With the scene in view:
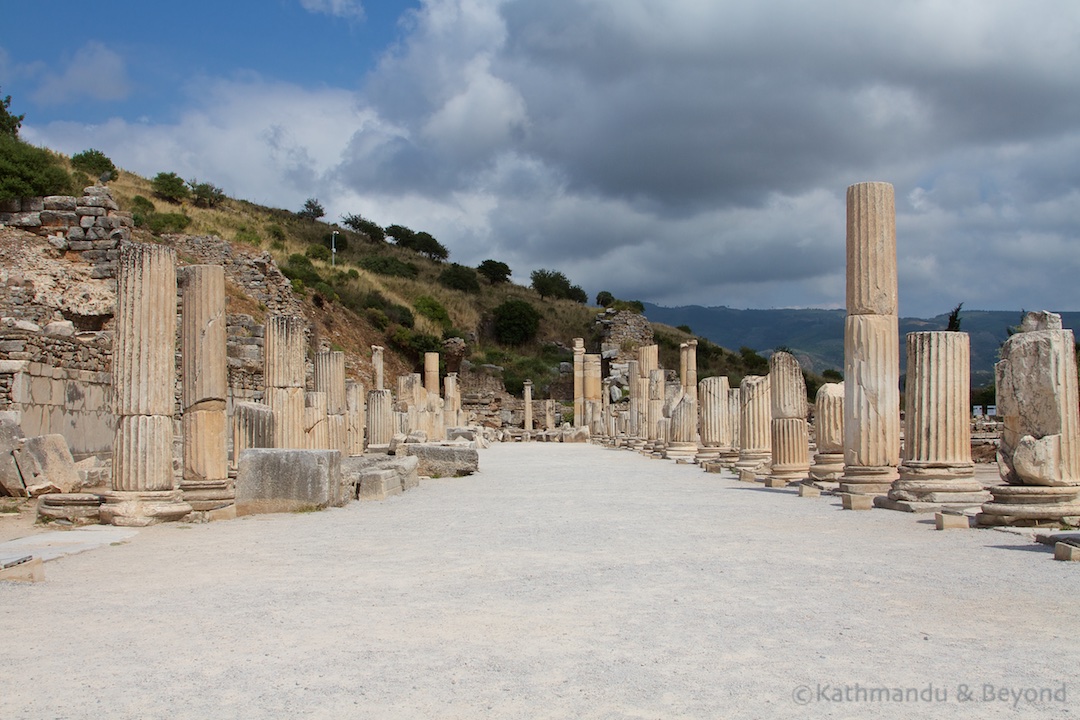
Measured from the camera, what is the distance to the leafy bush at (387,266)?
7369 cm

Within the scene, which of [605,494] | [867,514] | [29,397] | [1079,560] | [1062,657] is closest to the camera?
[1062,657]

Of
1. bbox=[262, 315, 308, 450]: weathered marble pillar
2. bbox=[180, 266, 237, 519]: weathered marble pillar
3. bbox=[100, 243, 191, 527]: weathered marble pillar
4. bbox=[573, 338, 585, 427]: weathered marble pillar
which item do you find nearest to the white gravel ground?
bbox=[100, 243, 191, 527]: weathered marble pillar

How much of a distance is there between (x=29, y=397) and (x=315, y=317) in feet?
92.7

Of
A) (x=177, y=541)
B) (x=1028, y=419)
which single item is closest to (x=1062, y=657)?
(x=1028, y=419)

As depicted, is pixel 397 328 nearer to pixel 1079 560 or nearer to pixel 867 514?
pixel 867 514

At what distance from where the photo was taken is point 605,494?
14.3 metres

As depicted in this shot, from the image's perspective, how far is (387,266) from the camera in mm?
75188

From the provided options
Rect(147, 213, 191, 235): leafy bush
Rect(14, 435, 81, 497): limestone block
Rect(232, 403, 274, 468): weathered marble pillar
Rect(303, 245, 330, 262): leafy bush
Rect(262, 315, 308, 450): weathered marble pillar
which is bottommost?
Rect(14, 435, 81, 497): limestone block

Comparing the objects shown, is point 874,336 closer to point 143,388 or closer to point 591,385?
point 143,388

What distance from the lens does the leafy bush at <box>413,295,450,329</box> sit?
63406 mm

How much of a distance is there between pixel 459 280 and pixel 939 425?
6707 cm

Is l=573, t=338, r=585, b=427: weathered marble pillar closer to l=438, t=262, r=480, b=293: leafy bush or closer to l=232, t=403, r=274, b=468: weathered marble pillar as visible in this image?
l=438, t=262, r=480, b=293: leafy bush

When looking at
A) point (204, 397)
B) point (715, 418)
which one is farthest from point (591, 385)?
point (204, 397)

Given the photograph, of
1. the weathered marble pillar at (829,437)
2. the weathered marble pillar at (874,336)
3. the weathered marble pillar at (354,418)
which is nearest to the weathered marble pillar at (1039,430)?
the weathered marble pillar at (874,336)
